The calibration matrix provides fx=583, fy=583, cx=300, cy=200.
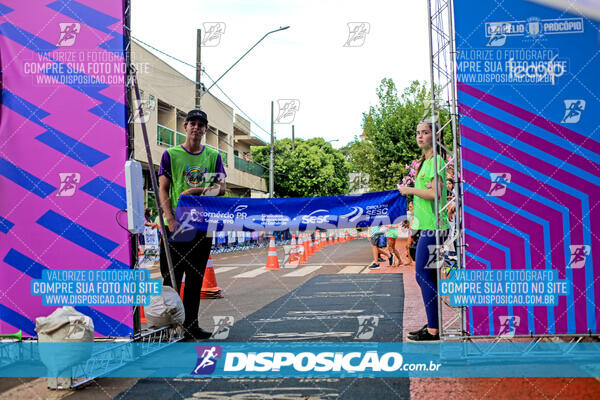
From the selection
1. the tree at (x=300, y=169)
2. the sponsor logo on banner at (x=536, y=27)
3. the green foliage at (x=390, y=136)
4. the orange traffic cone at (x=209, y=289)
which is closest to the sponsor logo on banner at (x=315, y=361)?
the sponsor logo on banner at (x=536, y=27)

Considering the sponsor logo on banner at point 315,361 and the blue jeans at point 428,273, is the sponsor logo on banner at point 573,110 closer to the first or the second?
the blue jeans at point 428,273

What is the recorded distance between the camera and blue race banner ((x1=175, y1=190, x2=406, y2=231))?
220 inches

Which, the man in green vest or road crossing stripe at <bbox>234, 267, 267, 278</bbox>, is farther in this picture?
road crossing stripe at <bbox>234, 267, 267, 278</bbox>

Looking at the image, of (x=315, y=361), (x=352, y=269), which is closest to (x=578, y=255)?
(x=315, y=361)

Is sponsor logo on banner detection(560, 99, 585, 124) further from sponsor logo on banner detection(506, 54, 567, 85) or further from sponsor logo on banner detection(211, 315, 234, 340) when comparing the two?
sponsor logo on banner detection(211, 315, 234, 340)

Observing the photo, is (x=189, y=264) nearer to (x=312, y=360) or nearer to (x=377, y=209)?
(x=312, y=360)

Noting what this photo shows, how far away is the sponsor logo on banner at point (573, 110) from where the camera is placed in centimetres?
469

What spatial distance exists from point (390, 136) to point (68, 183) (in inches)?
1292

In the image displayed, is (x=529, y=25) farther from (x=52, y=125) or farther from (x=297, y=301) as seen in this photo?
(x=297, y=301)

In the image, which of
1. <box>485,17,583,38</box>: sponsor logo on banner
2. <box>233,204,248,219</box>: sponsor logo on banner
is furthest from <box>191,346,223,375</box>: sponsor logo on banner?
<box>485,17,583,38</box>: sponsor logo on banner

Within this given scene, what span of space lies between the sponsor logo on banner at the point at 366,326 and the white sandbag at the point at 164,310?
1812mm

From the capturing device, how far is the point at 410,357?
16.0 ft

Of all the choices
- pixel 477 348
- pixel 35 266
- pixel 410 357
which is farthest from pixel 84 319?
pixel 477 348

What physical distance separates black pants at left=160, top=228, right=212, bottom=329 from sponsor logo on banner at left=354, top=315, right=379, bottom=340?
172 cm
